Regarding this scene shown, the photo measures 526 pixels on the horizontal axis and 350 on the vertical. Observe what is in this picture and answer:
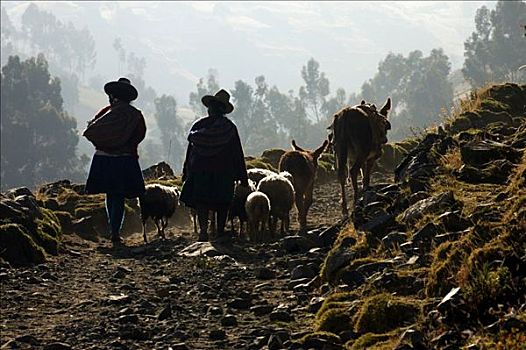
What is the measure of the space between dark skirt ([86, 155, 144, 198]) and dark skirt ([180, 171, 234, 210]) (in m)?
1.05

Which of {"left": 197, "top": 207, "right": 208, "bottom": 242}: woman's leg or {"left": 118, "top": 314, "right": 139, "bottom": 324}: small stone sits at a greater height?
{"left": 197, "top": 207, "right": 208, "bottom": 242}: woman's leg

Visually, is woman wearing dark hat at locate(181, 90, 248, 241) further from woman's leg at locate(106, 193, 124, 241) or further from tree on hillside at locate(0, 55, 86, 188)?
tree on hillside at locate(0, 55, 86, 188)

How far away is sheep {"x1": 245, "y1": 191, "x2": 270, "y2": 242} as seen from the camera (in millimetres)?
11820

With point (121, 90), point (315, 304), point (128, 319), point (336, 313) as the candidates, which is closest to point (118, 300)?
point (128, 319)

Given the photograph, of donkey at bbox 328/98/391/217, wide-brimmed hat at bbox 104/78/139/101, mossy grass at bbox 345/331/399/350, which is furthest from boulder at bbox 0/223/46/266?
mossy grass at bbox 345/331/399/350

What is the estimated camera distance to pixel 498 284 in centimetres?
496

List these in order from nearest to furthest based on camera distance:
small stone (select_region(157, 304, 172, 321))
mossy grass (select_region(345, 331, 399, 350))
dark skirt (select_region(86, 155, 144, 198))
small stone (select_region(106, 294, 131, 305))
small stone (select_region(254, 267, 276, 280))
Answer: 1. mossy grass (select_region(345, 331, 399, 350))
2. small stone (select_region(157, 304, 172, 321))
3. small stone (select_region(106, 294, 131, 305))
4. small stone (select_region(254, 267, 276, 280))
5. dark skirt (select_region(86, 155, 144, 198))

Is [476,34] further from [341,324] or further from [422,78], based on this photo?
[341,324]

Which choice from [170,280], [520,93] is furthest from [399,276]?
[520,93]

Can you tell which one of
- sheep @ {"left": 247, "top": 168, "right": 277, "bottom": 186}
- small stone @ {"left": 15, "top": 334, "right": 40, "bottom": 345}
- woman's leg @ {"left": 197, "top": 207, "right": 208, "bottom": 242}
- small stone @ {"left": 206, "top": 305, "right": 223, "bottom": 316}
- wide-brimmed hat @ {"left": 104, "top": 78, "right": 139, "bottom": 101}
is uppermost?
wide-brimmed hat @ {"left": 104, "top": 78, "right": 139, "bottom": 101}

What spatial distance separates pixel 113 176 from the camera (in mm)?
12328

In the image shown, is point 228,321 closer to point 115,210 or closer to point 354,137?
point 115,210

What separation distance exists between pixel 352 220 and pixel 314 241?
4.01 ft

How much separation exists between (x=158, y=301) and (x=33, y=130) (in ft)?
289
